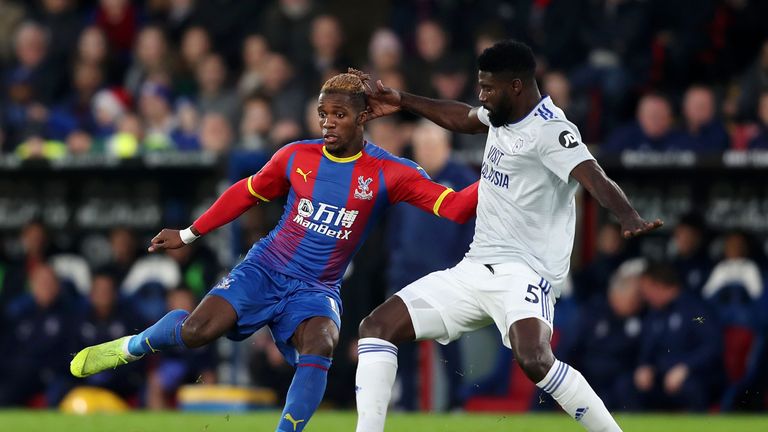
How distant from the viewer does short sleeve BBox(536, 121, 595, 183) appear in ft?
23.4

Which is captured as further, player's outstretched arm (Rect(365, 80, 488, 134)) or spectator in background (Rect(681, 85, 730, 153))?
spectator in background (Rect(681, 85, 730, 153))

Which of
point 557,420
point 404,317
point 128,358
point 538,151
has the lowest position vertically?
point 557,420

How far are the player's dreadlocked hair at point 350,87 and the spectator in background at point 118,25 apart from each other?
9.03 meters

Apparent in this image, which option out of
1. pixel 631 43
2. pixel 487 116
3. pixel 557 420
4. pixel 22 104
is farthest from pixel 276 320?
pixel 22 104

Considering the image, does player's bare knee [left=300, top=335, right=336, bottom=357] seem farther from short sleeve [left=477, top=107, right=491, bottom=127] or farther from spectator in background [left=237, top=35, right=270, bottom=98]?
spectator in background [left=237, top=35, right=270, bottom=98]

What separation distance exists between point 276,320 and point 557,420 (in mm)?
4142

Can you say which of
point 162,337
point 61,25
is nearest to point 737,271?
point 162,337

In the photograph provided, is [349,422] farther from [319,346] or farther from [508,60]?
[508,60]

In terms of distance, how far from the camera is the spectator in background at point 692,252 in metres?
12.8

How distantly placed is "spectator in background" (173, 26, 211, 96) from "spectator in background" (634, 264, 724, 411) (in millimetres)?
5633

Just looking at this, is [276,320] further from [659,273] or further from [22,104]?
[22,104]

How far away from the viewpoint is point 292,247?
805cm

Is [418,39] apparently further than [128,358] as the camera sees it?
Yes

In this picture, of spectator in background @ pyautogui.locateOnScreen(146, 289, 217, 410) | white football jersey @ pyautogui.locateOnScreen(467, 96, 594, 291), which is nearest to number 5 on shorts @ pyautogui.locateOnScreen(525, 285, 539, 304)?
white football jersey @ pyautogui.locateOnScreen(467, 96, 594, 291)
